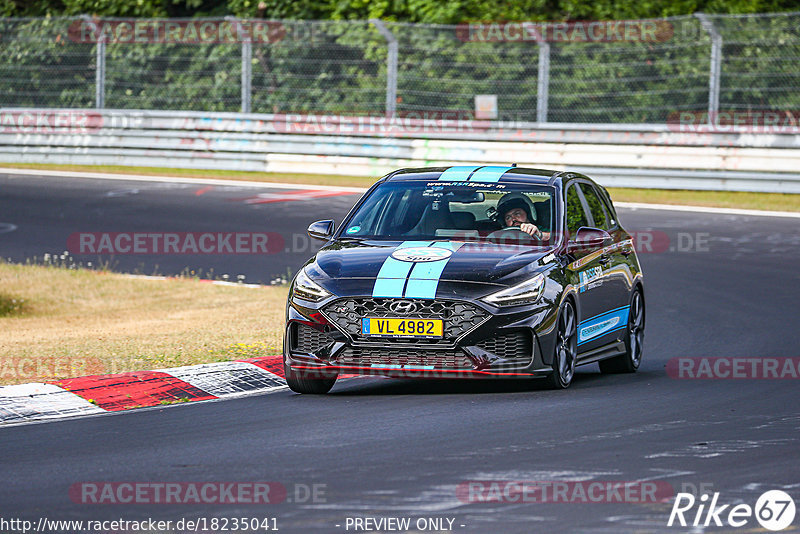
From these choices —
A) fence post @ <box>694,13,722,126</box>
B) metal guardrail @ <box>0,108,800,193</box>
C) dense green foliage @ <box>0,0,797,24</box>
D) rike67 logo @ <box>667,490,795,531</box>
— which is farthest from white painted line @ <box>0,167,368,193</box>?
rike67 logo @ <box>667,490,795,531</box>

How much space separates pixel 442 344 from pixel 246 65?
61.4ft

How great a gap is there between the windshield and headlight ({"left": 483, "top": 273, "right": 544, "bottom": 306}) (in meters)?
0.85

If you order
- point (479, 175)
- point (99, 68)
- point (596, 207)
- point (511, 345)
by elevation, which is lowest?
point (511, 345)

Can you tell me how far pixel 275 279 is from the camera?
16.8 metres

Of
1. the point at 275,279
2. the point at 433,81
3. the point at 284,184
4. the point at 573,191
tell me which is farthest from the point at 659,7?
the point at 573,191

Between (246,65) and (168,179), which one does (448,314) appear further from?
(246,65)

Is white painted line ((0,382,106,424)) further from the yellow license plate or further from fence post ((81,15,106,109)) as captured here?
fence post ((81,15,106,109))

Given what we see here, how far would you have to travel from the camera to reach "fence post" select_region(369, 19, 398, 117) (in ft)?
84.9

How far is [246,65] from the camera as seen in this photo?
2689 cm

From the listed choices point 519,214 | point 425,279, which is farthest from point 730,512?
point 519,214

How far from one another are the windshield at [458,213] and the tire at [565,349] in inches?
26.4

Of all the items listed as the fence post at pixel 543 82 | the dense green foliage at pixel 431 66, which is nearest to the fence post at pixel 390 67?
the dense green foliage at pixel 431 66

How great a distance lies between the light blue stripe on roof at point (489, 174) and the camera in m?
10.6

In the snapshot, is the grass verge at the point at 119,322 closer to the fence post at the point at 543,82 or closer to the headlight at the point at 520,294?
the headlight at the point at 520,294
